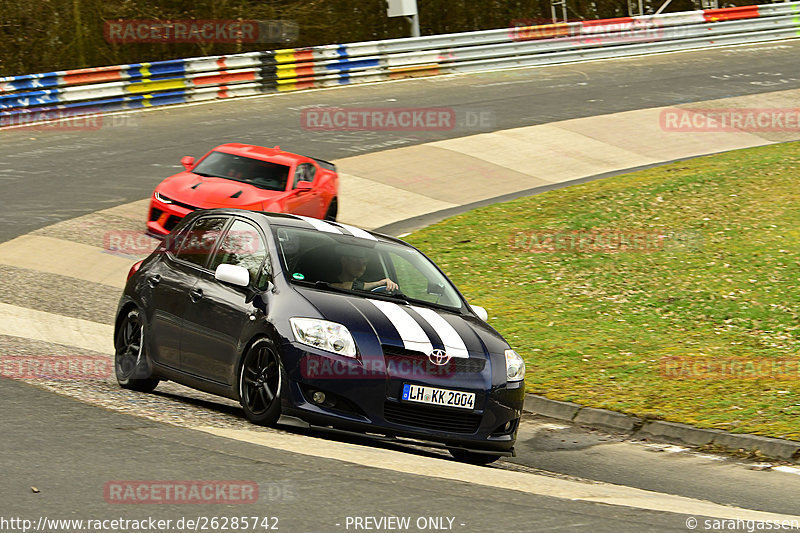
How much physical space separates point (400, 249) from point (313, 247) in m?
0.91

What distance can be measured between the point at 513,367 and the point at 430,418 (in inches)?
33.4

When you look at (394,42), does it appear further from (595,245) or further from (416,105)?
(595,245)

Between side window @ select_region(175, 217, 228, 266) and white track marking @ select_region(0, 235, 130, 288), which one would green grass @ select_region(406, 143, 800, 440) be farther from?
white track marking @ select_region(0, 235, 130, 288)

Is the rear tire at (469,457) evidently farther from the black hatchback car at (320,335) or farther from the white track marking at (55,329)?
the white track marking at (55,329)

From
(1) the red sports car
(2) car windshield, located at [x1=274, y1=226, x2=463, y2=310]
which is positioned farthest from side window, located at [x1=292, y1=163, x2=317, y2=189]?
(2) car windshield, located at [x1=274, y1=226, x2=463, y2=310]

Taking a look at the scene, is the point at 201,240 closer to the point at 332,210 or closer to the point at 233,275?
the point at 233,275

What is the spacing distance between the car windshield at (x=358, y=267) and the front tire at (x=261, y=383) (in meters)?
0.63

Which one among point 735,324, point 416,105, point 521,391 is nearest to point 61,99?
point 416,105

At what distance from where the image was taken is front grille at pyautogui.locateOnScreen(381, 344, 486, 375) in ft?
24.3

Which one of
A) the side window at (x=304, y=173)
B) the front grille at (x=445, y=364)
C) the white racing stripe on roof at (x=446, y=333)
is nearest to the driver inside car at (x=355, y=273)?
Result: the white racing stripe on roof at (x=446, y=333)

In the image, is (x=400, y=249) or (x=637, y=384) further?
(x=637, y=384)

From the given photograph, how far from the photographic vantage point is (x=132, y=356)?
918 cm

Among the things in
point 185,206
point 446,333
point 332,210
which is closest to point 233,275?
point 446,333

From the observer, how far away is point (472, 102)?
27.0 metres
